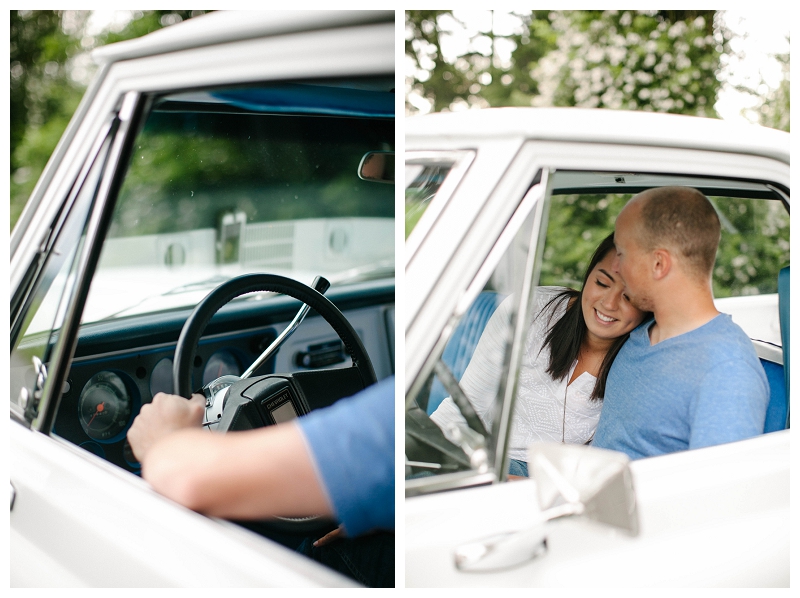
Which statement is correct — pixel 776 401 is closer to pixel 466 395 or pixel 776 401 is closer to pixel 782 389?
pixel 782 389

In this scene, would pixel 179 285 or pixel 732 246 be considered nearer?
pixel 179 285

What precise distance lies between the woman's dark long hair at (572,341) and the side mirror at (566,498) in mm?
841

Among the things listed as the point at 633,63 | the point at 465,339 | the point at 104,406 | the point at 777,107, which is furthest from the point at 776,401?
the point at 633,63

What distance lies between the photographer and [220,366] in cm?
194

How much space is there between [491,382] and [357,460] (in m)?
0.28

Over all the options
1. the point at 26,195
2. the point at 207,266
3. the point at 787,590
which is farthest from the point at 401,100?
the point at 207,266

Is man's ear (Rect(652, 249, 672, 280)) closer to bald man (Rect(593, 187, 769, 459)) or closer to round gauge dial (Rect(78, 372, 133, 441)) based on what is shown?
bald man (Rect(593, 187, 769, 459))

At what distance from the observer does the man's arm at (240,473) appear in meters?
0.82

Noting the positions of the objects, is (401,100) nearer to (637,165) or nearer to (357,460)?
(637,165)

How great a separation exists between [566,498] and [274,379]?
0.76m

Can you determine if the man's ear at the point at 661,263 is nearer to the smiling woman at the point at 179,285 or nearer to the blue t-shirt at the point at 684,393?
the blue t-shirt at the point at 684,393

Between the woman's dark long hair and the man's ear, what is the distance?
0.24m

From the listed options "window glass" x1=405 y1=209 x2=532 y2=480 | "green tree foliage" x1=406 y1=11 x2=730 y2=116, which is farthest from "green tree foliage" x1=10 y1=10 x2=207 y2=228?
"green tree foliage" x1=406 y1=11 x2=730 y2=116

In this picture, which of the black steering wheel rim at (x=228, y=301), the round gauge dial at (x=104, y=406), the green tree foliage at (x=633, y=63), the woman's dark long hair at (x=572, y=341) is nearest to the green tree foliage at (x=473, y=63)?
the green tree foliage at (x=633, y=63)
